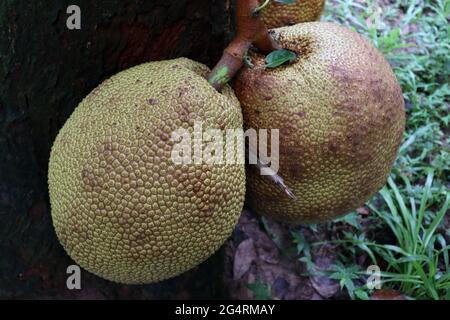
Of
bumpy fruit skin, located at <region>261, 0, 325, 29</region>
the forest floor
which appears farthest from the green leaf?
the forest floor

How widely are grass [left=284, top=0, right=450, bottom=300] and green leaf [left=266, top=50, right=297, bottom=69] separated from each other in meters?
0.74

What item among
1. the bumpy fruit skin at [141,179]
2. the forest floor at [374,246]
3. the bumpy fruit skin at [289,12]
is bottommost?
the forest floor at [374,246]

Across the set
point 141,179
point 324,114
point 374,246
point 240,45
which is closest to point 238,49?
point 240,45

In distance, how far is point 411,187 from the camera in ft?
5.57

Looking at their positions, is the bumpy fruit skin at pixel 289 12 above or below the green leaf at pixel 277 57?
above

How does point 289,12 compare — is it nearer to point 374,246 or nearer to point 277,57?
point 277,57

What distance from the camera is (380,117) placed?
975mm

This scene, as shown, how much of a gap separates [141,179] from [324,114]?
1.14 feet

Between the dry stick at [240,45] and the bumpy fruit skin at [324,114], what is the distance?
47mm

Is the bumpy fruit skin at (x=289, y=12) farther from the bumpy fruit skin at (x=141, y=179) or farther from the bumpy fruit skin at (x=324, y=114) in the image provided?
the bumpy fruit skin at (x=141, y=179)

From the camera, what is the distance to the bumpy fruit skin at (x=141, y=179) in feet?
2.69

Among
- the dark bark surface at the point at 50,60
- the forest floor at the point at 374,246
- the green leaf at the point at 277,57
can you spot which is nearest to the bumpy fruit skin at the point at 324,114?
the green leaf at the point at 277,57

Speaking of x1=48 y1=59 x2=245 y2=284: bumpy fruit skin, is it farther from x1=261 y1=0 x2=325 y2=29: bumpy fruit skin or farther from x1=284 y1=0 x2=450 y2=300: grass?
x1=284 y1=0 x2=450 y2=300: grass

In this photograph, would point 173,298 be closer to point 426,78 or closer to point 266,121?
point 266,121
